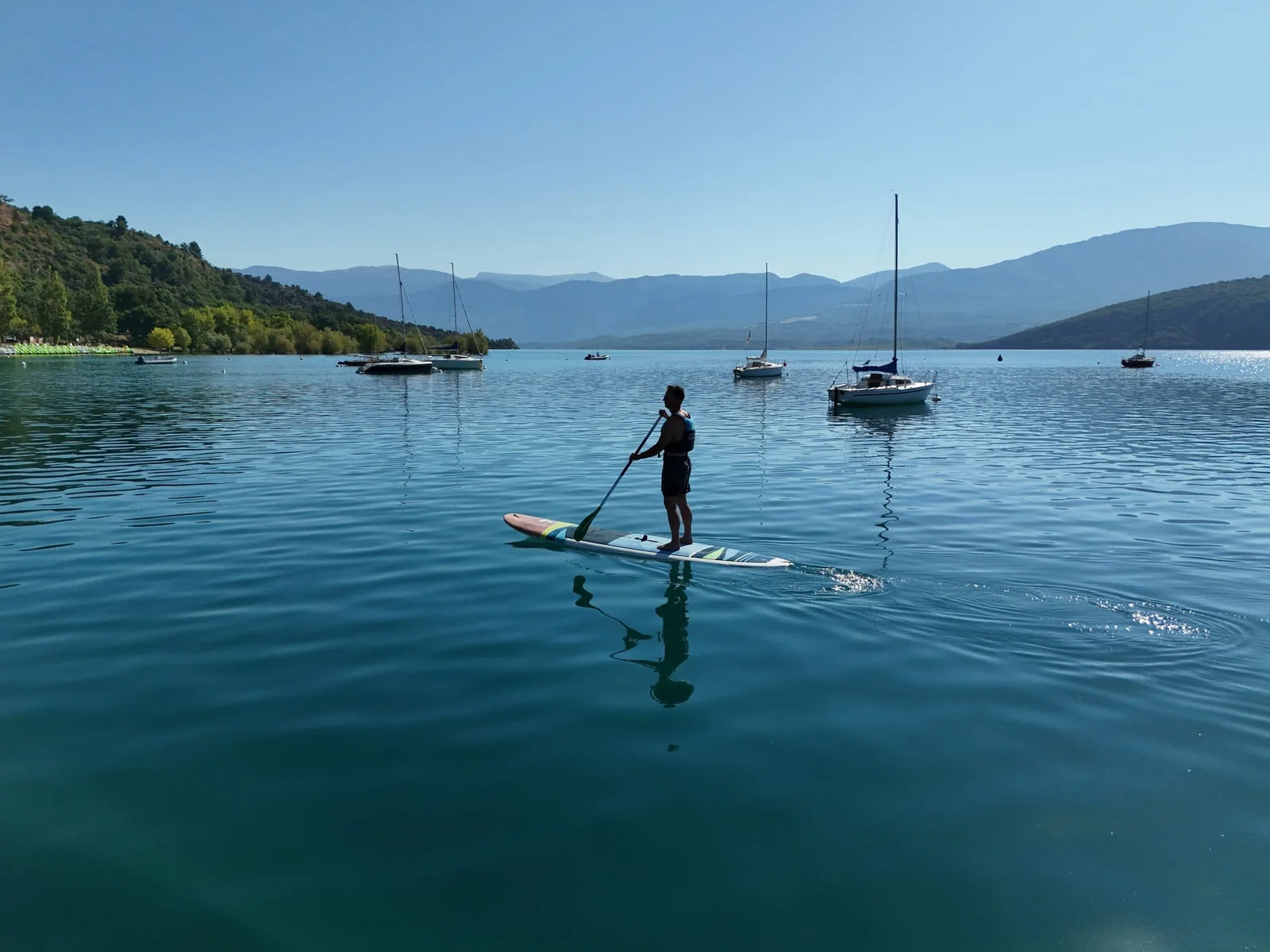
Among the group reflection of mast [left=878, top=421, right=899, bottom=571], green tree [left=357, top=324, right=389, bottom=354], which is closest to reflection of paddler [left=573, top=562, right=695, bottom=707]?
reflection of mast [left=878, top=421, right=899, bottom=571]

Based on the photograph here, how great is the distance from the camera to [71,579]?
1238 cm

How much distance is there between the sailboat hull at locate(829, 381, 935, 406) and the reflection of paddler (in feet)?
117

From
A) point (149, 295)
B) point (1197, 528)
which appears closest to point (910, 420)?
point (1197, 528)

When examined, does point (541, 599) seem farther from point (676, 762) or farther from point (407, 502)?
point (407, 502)

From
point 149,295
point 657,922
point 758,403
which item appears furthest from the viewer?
point 149,295

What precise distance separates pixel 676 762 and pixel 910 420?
124ft

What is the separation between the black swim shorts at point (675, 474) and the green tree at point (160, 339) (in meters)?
175

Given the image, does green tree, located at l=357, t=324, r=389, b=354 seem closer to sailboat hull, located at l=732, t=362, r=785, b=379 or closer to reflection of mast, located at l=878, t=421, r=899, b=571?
sailboat hull, located at l=732, t=362, r=785, b=379

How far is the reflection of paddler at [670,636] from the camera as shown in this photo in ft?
27.8

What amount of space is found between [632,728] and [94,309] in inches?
7317

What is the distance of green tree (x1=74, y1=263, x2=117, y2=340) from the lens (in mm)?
156875

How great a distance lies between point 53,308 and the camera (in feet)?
471

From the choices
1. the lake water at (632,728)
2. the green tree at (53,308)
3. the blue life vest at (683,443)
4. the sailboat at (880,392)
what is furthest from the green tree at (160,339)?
the blue life vest at (683,443)

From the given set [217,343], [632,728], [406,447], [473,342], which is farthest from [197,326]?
[632,728]
